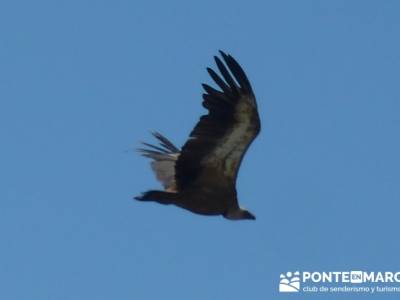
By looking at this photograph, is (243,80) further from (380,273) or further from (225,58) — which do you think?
(380,273)

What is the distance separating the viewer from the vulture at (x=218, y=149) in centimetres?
2411

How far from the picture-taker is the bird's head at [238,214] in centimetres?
2483

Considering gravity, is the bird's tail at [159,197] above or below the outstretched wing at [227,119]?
below

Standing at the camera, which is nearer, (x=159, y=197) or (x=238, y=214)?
(x=159, y=197)

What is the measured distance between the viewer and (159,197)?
24.2 m

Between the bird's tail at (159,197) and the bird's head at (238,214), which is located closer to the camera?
the bird's tail at (159,197)

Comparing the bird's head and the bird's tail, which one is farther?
the bird's head

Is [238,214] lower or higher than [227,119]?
lower

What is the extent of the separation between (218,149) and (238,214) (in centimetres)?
124

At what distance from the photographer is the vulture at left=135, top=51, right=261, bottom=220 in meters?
24.1

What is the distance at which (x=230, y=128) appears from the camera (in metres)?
24.2

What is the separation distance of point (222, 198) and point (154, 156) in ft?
11.6

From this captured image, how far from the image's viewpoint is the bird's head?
2483 cm

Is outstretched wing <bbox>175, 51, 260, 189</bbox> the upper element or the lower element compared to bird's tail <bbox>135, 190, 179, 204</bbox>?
upper
